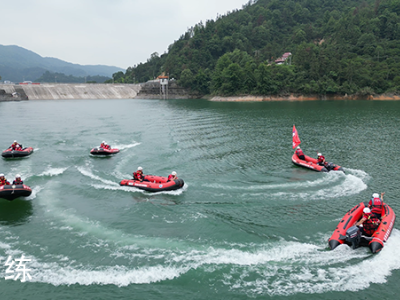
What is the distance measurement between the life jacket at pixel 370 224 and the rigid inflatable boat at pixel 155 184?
44.3ft

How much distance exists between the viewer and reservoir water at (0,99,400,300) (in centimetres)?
1396

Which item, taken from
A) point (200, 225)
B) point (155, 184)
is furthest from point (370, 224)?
point (155, 184)

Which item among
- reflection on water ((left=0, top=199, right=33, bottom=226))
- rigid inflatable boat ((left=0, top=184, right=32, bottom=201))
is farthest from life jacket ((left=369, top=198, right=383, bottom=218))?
rigid inflatable boat ((left=0, top=184, right=32, bottom=201))

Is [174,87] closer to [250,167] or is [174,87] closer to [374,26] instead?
[374,26]

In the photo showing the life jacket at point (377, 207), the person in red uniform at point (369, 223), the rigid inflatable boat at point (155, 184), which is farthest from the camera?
the rigid inflatable boat at point (155, 184)

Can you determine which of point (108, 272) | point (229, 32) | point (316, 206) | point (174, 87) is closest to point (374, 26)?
point (229, 32)

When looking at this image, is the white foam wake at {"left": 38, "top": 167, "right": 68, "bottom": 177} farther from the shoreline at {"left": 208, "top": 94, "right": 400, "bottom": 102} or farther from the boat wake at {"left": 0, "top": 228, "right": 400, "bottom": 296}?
Answer: the shoreline at {"left": 208, "top": 94, "right": 400, "bottom": 102}

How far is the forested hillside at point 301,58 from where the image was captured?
114 m

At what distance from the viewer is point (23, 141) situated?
1770 inches

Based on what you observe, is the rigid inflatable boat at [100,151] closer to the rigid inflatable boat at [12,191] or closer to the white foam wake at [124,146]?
the white foam wake at [124,146]

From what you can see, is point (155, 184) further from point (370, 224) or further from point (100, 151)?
point (370, 224)

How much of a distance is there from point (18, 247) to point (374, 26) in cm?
17319

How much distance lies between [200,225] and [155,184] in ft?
23.9

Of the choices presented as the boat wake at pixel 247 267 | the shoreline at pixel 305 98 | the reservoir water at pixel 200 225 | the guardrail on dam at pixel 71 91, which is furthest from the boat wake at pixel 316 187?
the guardrail on dam at pixel 71 91
